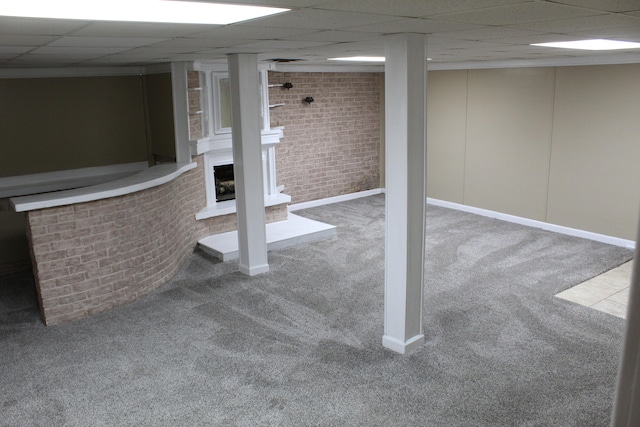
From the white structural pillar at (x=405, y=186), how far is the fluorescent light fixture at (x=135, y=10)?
1.57 m

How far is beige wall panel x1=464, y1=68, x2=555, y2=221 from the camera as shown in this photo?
816 cm

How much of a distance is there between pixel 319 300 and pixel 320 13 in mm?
3620

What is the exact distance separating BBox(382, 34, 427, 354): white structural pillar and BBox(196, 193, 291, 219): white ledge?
3758mm

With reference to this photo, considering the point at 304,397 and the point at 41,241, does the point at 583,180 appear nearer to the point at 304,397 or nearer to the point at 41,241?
the point at 304,397

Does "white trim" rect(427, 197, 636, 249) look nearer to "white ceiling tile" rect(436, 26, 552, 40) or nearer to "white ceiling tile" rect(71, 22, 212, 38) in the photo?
"white ceiling tile" rect(436, 26, 552, 40)

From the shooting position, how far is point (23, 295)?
6164mm

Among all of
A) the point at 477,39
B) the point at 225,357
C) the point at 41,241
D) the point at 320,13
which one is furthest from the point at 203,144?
the point at 320,13

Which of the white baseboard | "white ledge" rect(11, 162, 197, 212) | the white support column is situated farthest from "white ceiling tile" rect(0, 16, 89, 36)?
the white baseboard

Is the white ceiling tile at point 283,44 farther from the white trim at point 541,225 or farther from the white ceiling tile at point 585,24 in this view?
the white trim at point 541,225

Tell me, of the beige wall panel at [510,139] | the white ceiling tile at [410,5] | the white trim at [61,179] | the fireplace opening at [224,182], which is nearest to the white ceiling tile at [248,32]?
the white ceiling tile at [410,5]

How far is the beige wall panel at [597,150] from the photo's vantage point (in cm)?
720

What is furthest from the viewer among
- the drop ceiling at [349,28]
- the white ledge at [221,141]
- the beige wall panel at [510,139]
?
the beige wall panel at [510,139]

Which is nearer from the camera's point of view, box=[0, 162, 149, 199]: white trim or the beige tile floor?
the beige tile floor

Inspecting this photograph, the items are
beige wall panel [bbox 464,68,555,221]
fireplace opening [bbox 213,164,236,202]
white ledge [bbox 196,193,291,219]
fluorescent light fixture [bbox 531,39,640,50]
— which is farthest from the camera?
fireplace opening [bbox 213,164,236,202]
